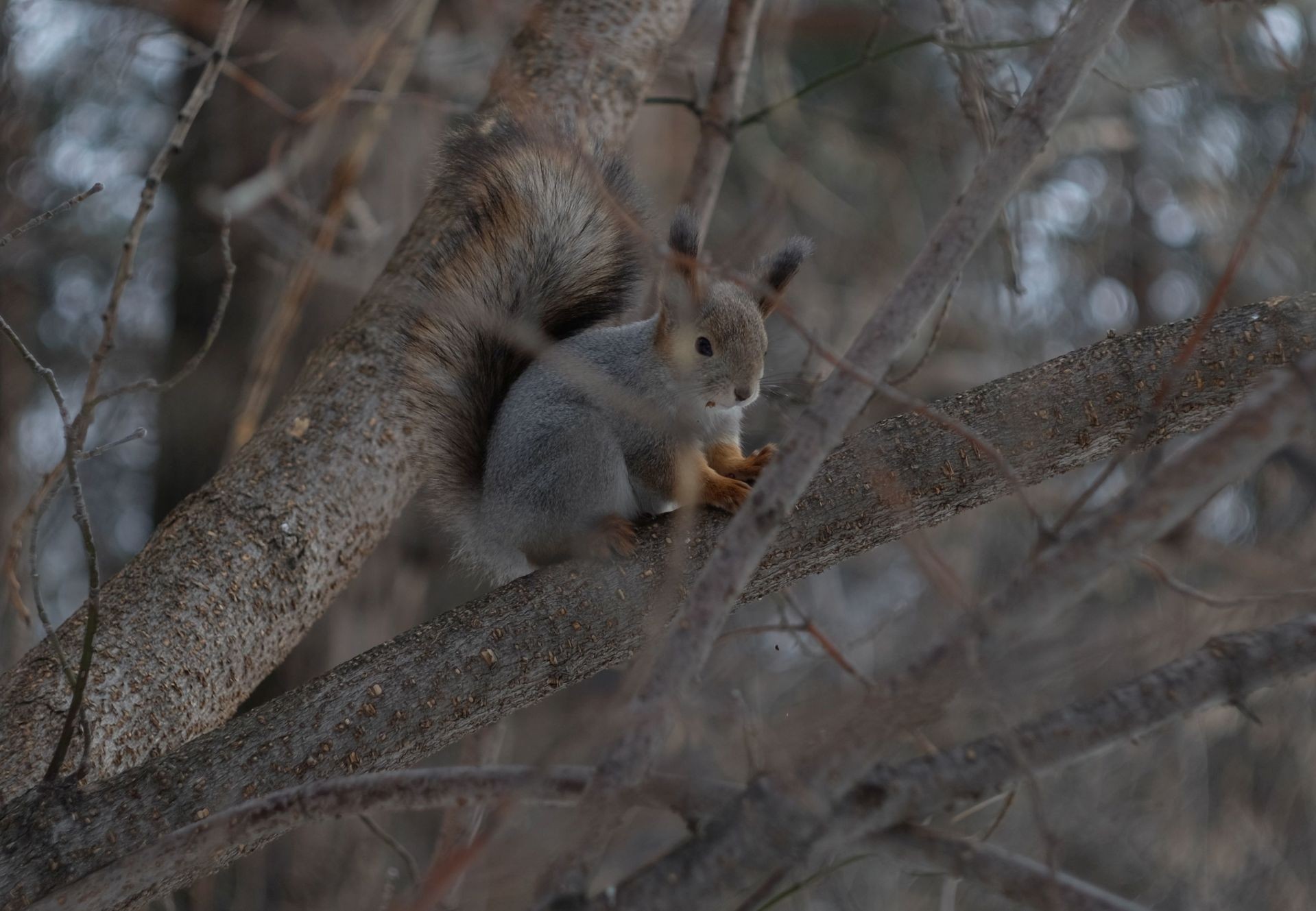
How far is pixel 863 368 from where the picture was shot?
1175 mm

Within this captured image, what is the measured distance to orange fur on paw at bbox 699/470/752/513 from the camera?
2.02 metres

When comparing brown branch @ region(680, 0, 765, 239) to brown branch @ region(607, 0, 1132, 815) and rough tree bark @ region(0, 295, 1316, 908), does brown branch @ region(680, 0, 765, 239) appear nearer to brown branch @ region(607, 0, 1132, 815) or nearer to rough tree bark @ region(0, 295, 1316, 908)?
rough tree bark @ region(0, 295, 1316, 908)

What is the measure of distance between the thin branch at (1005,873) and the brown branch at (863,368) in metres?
0.25

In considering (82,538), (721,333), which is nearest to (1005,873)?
(82,538)

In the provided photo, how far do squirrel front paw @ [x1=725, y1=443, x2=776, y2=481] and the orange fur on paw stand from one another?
14cm

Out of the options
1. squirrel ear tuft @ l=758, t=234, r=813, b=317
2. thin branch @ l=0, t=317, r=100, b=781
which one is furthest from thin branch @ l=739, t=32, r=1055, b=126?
thin branch @ l=0, t=317, r=100, b=781

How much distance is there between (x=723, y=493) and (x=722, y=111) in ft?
3.62

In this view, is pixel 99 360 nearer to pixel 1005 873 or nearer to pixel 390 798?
pixel 390 798

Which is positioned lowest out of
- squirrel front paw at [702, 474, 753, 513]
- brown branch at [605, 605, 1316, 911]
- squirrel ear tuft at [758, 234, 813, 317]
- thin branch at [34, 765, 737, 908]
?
squirrel front paw at [702, 474, 753, 513]

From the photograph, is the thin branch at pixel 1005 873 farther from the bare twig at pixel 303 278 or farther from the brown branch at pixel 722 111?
the brown branch at pixel 722 111

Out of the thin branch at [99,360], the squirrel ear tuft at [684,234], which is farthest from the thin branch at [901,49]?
the thin branch at [99,360]

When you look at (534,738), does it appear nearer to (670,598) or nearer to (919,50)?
(670,598)

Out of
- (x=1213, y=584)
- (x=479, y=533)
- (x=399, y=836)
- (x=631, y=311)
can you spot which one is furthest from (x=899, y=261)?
(x=399, y=836)

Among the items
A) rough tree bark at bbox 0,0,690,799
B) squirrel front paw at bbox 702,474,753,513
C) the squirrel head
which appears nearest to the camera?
rough tree bark at bbox 0,0,690,799
